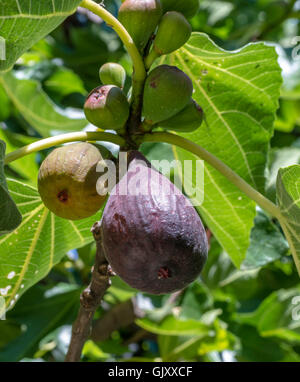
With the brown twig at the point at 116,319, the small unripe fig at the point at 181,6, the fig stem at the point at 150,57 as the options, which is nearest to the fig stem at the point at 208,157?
the fig stem at the point at 150,57

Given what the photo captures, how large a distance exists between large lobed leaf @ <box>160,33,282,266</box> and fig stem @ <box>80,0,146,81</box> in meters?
0.27

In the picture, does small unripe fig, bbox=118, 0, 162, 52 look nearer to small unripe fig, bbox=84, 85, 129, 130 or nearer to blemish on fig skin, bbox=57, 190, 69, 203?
small unripe fig, bbox=84, 85, 129, 130

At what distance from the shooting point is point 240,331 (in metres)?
2.01

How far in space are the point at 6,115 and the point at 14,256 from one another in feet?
3.02

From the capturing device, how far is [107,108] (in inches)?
34.8

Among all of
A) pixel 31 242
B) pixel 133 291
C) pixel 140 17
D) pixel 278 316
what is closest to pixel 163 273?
pixel 140 17

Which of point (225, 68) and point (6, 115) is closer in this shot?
point (225, 68)

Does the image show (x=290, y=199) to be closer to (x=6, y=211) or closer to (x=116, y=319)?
(x=6, y=211)

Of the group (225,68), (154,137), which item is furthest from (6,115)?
(154,137)

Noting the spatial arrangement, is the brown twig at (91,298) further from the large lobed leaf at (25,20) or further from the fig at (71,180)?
the large lobed leaf at (25,20)

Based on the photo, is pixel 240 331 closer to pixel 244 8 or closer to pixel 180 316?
pixel 180 316

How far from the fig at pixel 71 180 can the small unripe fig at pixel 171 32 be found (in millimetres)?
223

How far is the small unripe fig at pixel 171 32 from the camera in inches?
35.8

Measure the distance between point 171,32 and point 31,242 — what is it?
1.90 ft
